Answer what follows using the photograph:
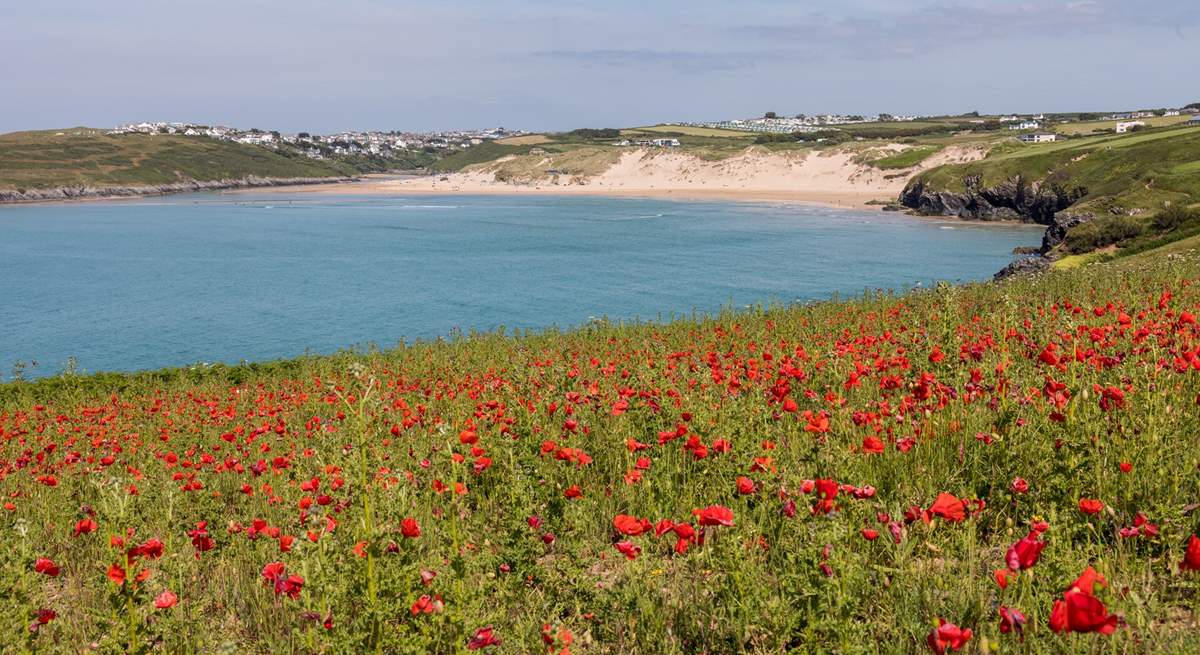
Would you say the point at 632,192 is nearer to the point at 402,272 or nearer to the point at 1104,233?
the point at 402,272

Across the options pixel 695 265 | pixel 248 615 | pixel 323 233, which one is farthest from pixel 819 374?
pixel 323 233

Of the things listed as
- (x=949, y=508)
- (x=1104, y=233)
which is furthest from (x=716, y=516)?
(x=1104, y=233)

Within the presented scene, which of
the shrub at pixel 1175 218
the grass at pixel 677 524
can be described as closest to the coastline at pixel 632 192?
the shrub at pixel 1175 218

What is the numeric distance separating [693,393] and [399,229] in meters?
91.6

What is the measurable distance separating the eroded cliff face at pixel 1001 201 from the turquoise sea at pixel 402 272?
17.4 feet

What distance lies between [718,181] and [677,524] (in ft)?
516

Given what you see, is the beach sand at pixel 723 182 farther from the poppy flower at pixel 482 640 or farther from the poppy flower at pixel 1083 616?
the poppy flower at pixel 1083 616

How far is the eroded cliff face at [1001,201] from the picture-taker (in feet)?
262

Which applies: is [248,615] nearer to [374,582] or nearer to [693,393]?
[374,582]

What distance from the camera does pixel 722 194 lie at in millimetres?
141250

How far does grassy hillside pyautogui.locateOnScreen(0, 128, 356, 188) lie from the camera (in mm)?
152125

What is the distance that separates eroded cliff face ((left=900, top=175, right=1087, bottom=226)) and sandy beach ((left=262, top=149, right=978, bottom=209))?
41.5ft

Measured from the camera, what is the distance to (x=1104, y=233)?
4294 centimetres

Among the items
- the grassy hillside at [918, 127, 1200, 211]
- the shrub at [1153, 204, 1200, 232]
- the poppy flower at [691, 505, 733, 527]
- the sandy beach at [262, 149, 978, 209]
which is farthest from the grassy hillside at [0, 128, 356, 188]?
the poppy flower at [691, 505, 733, 527]
